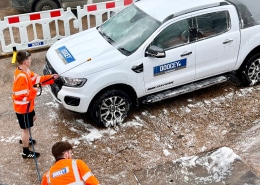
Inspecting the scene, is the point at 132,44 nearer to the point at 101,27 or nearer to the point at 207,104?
the point at 101,27

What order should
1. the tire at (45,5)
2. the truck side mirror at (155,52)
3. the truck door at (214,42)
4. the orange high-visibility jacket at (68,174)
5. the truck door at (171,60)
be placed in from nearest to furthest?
the orange high-visibility jacket at (68,174) < the truck side mirror at (155,52) < the truck door at (171,60) < the truck door at (214,42) < the tire at (45,5)

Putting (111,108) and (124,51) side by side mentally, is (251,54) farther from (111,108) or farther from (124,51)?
(111,108)

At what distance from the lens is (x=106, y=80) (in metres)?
6.02

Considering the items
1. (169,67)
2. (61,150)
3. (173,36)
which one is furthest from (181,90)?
(61,150)

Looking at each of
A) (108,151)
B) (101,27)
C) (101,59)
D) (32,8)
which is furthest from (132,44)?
(32,8)

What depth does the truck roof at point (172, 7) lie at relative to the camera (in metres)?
6.44

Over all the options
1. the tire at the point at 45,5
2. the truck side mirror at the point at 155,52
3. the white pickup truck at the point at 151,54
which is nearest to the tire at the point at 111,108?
the white pickup truck at the point at 151,54

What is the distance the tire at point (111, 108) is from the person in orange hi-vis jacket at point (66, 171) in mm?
2372

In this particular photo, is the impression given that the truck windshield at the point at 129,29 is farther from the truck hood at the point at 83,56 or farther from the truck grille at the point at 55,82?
the truck grille at the point at 55,82

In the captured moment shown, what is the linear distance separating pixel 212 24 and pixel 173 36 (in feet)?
2.62

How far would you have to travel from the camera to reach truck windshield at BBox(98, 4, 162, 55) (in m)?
6.33

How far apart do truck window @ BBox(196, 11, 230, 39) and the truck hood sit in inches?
58.1

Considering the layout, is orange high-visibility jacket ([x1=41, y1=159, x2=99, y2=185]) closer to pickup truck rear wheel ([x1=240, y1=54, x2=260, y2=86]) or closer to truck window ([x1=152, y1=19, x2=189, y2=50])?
truck window ([x1=152, y1=19, x2=189, y2=50])

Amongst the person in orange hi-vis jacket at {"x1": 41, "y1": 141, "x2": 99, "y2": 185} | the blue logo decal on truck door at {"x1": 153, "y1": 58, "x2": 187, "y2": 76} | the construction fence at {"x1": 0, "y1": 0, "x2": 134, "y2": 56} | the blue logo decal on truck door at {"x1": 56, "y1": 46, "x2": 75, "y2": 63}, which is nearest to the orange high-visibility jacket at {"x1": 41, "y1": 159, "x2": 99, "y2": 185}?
the person in orange hi-vis jacket at {"x1": 41, "y1": 141, "x2": 99, "y2": 185}
